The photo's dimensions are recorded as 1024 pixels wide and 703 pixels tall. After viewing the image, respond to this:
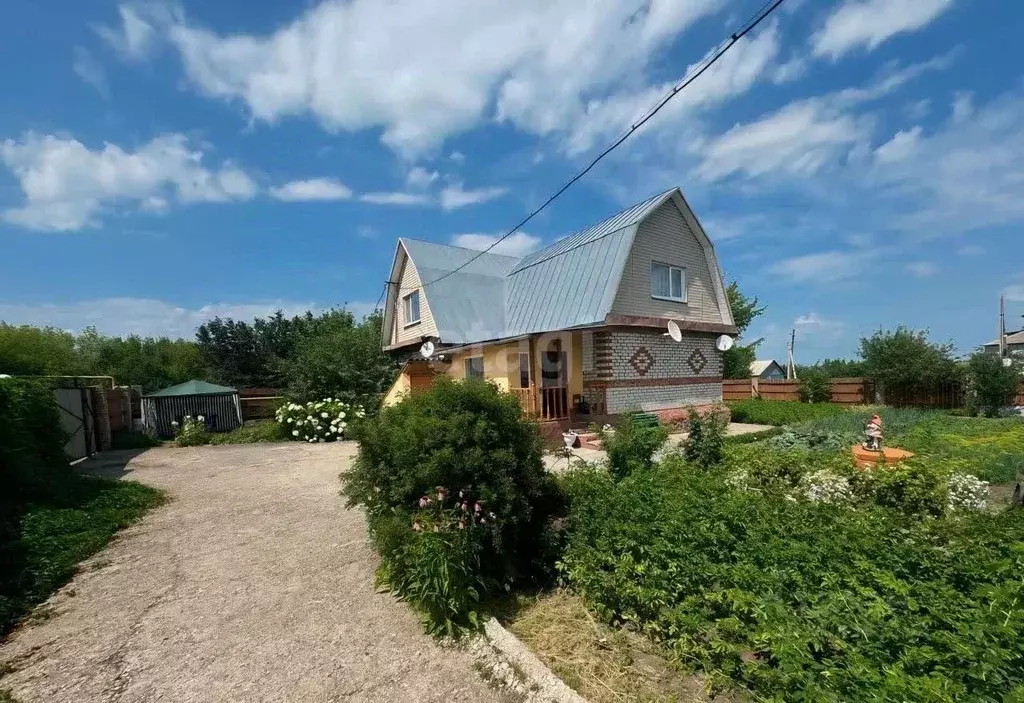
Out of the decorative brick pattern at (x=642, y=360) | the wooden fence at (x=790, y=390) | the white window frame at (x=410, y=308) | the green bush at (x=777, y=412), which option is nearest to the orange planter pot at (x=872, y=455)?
the decorative brick pattern at (x=642, y=360)

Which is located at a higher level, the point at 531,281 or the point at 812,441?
the point at 531,281

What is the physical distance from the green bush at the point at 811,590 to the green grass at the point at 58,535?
15.3 feet

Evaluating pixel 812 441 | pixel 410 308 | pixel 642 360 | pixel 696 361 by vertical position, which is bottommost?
pixel 812 441

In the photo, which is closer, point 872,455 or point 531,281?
point 872,455

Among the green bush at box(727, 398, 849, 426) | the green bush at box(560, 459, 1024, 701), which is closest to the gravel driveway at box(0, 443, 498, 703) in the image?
the green bush at box(560, 459, 1024, 701)

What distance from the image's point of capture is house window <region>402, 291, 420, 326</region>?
59.1 ft

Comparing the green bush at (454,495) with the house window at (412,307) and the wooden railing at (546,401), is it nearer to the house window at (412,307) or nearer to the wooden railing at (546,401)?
the wooden railing at (546,401)

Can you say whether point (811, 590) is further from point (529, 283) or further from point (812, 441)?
point (529, 283)

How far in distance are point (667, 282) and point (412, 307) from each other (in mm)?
9499

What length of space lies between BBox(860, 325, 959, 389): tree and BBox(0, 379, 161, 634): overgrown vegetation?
2207 cm

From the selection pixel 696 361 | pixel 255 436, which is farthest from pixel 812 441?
pixel 255 436

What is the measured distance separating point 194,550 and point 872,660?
19.8 ft

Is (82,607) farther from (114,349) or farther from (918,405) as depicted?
(114,349)

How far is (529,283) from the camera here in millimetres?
15703
